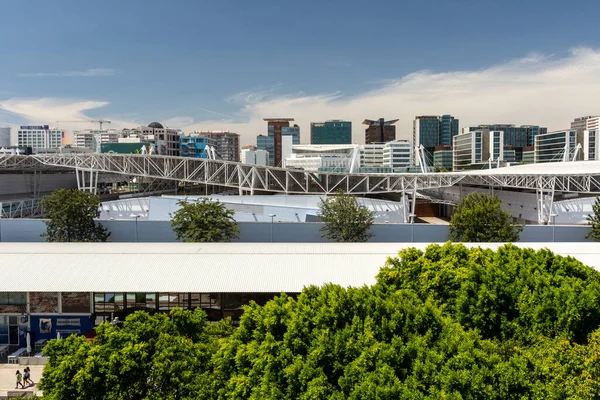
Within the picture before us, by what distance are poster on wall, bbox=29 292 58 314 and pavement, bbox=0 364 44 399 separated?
228 centimetres

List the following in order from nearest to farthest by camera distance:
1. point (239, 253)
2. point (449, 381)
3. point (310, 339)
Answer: point (449, 381)
point (310, 339)
point (239, 253)

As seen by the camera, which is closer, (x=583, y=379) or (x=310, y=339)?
(x=583, y=379)

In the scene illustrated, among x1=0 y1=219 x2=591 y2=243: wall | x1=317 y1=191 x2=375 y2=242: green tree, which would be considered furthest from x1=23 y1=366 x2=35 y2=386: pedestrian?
x1=317 y1=191 x2=375 y2=242: green tree

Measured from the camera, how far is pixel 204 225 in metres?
29.2

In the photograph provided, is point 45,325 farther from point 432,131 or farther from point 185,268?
point 432,131

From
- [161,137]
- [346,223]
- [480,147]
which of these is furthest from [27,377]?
[480,147]

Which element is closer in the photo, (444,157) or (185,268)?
(185,268)

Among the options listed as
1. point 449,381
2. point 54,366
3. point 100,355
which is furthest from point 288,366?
point 54,366

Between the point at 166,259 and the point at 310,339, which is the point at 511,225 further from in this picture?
the point at 310,339

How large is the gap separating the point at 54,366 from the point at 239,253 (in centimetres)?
1282

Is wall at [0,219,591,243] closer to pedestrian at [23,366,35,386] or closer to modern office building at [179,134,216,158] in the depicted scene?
pedestrian at [23,366,35,386]

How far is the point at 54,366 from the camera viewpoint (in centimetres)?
905

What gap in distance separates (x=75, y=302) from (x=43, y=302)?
132 cm

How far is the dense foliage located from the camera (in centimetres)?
872
